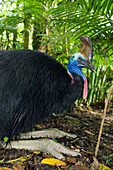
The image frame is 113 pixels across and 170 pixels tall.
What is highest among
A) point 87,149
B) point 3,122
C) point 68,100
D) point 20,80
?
point 20,80

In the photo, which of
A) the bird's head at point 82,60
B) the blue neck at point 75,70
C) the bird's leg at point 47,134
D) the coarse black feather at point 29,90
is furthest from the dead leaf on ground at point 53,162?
the blue neck at point 75,70

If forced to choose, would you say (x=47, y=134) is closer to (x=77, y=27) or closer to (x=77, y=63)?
(x=77, y=63)

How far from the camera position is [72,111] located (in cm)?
300

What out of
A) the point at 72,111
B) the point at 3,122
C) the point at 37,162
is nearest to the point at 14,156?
the point at 37,162

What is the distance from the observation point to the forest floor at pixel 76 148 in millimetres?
1436

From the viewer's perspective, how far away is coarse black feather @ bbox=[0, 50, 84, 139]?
138 centimetres

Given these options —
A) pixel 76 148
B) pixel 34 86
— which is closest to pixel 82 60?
pixel 34 86

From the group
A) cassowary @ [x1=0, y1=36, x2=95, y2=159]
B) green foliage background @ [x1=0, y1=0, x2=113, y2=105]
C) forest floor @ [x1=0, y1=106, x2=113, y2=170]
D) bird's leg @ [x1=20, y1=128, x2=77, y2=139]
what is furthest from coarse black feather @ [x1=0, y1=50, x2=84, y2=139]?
green foliage background @ [x1=0, y1=0, x2=113, y2=105]

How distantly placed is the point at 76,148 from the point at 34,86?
0.81 metres

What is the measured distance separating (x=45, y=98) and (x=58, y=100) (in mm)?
122

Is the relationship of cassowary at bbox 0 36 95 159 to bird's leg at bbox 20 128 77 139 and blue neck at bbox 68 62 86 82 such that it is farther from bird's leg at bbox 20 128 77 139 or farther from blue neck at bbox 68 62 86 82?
bird's leg at bbox 20 128 77 139

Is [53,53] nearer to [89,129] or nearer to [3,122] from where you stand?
[89,129]

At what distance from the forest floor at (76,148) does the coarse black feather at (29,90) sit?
24 cm

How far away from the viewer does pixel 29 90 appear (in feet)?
4.60
